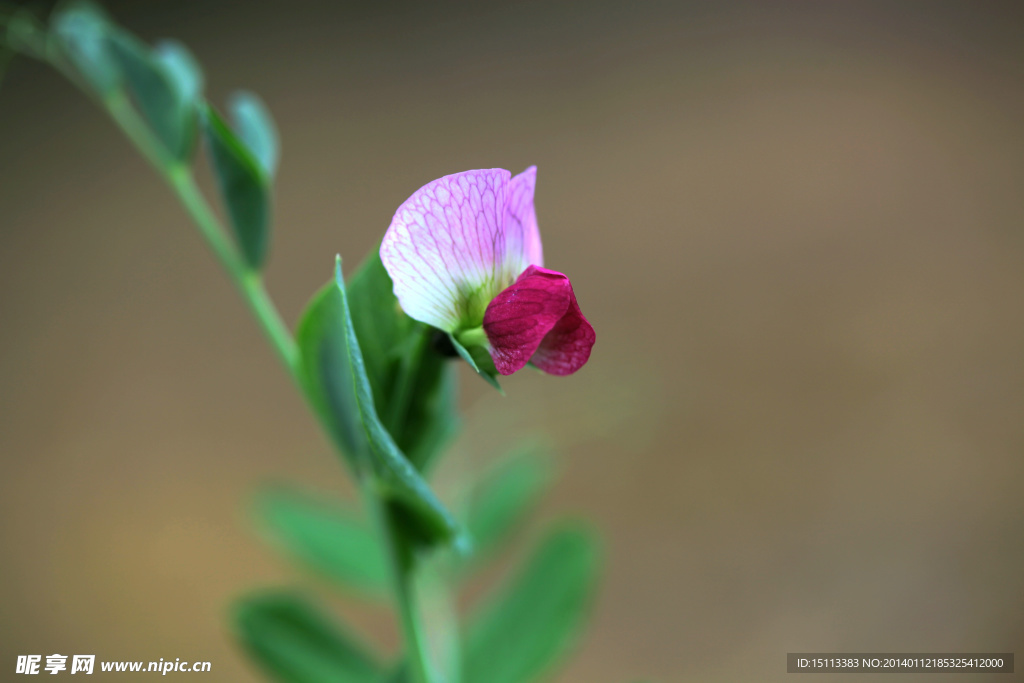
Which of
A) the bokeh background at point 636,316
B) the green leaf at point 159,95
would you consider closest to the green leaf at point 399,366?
the green leaf at point 159,95

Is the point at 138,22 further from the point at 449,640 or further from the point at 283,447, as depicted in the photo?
the point at 449,640

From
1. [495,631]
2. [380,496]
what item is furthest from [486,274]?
[495,631]

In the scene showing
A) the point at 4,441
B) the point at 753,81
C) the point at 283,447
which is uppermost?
the point at 753,81

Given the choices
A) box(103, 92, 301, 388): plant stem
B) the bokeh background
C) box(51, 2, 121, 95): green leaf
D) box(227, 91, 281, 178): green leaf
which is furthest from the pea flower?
the bokeh background

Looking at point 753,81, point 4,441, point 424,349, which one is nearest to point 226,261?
point 424,349

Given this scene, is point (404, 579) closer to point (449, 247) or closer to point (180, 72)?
point (449, 247)

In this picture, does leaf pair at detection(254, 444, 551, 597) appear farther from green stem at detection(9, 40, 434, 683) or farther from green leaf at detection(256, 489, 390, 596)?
green stem at detection(9, 40, 434, 683)
